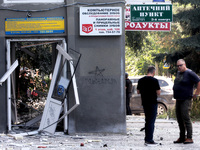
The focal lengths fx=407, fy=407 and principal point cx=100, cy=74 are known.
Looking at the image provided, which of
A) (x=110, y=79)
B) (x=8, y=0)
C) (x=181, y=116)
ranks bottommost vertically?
(x=181, y=116)

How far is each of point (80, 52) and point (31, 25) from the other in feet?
4.51

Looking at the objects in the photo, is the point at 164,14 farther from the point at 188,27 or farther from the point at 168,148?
the point at 188,27

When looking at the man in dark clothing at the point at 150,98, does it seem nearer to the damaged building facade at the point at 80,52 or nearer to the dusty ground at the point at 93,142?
the dusty ground at the point at 93,142

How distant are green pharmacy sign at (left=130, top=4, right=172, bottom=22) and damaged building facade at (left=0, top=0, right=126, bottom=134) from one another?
0.44m

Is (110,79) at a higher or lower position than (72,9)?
lower

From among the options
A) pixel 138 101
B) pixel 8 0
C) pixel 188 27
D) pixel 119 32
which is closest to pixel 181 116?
pixel 119 32

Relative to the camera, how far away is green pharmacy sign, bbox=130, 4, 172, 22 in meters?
10.3

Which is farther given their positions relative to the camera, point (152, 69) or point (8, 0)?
point (8, 0)

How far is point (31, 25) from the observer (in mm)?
10031

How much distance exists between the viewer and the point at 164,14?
1033 centimetres

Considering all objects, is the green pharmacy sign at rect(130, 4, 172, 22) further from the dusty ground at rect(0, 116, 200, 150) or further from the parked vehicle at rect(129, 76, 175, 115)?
the parked vehicle at rect(129, 76, 175, 115)

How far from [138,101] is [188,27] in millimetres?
4858

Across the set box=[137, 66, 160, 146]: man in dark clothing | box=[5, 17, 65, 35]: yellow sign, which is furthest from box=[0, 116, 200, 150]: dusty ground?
box=[5, 17, 65, 35]: yellow sign

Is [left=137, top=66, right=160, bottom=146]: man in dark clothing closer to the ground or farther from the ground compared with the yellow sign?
closer to the ground
